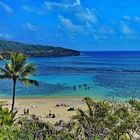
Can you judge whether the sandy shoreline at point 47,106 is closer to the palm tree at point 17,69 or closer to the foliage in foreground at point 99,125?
the palm tree at point 17,69

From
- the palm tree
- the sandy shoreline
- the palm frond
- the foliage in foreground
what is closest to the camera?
the foliage in foreground

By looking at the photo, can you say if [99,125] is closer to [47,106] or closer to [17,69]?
[17,69]

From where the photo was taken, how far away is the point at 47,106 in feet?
172

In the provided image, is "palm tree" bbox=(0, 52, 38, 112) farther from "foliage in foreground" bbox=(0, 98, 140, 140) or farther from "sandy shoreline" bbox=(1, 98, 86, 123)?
"foliage in foreground" bbox=(0, 98, 140, 140)

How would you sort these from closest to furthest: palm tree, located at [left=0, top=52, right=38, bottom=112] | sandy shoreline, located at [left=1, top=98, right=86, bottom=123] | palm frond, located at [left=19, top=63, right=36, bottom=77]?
palm tree, located at [left=0, top=52, right=38, bottom=112] < palm frond, located at [left=19, top=63, right=36, bottom=77] < sandy shoreline, located at [left=1, top=98, right=86, bottom=123]

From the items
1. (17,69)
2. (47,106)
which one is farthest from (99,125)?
(47,106)

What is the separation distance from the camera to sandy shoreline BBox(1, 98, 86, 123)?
46.0 meters

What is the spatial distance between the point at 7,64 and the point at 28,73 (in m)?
2.39

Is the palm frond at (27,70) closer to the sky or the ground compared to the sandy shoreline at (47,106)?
closer to the sky

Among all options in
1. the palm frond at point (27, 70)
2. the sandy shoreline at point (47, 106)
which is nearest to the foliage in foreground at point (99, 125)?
the palm frond at point (27, 70)

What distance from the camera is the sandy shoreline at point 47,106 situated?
46.0m

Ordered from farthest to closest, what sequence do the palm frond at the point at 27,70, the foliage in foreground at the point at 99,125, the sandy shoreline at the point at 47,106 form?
the sandy shoreline at the point at 47,106 < the palm frond at the point at 27,70 < the foliage in foreground at the point at 99,125

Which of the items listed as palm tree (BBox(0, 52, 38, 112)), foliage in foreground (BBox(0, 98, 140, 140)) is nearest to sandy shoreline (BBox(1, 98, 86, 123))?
palm tree (BBox(0, 52, 38, 112))

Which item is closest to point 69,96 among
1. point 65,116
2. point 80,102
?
point 80,102
